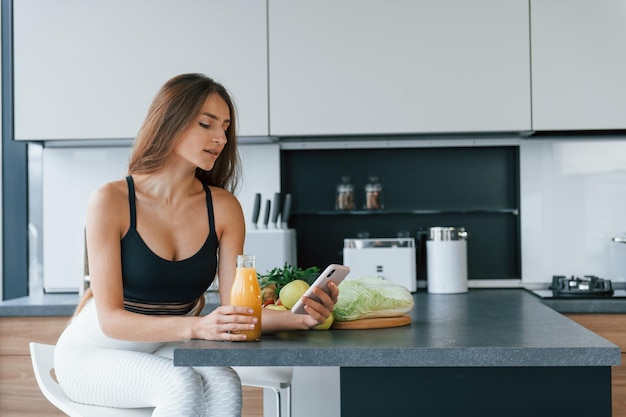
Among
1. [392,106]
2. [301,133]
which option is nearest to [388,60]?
[392,106]

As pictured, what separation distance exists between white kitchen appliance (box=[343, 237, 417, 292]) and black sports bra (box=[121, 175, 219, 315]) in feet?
4.26

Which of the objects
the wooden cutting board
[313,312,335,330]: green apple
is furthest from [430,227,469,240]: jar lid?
[313,312,335,330]: green apple

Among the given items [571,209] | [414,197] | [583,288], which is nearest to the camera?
[583,288]

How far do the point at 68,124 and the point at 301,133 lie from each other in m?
0.96

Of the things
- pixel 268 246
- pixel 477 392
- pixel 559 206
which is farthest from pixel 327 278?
pixel 559 206

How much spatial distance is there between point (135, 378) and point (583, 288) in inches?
80.4

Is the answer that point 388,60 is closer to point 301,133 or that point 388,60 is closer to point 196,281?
point 301,133

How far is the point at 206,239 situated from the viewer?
2082 millimetres

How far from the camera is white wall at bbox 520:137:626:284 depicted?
3.58 meters

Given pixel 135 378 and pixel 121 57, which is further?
pixel 121 57

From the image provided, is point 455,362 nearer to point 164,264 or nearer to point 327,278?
point 327,278

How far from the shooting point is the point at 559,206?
3.61 meters

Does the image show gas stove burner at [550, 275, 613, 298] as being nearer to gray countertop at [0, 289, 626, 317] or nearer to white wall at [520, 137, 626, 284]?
gray countertop at [0, 289, 626, 317]

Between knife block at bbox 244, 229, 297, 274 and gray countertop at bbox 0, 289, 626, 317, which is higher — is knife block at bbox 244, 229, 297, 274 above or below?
above
